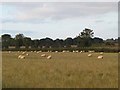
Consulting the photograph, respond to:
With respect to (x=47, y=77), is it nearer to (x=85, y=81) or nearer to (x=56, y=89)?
(x=85, y=81)

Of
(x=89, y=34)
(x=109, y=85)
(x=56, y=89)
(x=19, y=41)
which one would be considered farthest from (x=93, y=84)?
(x=89, y=34)

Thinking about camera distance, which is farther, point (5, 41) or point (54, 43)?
point (54, 43)

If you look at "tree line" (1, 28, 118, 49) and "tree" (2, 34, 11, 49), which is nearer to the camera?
"tree" (2, 34, 11, 49)

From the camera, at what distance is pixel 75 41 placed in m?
118

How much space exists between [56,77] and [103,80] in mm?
1751

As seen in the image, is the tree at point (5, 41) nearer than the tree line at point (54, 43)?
Yes

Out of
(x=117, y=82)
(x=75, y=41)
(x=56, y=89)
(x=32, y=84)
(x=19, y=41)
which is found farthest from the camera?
(x=75, y=41)

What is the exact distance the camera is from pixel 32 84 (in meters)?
10.3

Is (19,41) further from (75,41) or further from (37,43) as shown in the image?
(75,41)

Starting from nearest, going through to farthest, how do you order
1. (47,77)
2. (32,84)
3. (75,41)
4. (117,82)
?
(32,84) → (117,82) → (47,77) → (75,41)

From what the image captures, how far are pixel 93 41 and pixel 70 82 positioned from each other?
105762 mm

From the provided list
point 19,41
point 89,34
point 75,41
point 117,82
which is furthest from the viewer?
point 89,34

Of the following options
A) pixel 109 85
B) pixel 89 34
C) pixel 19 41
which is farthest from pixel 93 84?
pixel 89 34

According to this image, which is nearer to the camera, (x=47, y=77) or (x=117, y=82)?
(x=117, y=82)
